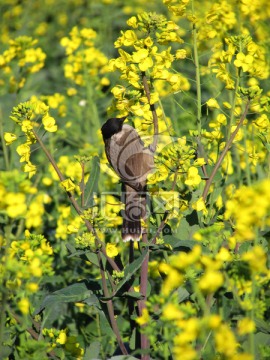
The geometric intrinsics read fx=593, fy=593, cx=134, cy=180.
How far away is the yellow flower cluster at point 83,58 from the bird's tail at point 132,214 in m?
1.74

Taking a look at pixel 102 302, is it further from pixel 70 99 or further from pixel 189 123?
pixel 70 99

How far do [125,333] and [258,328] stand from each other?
966 millimetres

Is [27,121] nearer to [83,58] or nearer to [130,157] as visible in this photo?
[130,157]

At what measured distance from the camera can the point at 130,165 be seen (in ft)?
9.94

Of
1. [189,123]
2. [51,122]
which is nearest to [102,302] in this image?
[51,122]

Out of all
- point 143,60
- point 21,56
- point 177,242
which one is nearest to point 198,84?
point 143,60

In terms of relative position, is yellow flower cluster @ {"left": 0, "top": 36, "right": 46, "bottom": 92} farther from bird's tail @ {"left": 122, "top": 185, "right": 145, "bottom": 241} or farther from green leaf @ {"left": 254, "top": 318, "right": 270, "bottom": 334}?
green leaf @ {"left": 254, "top": 318, "right": 270, "bottom": 334}

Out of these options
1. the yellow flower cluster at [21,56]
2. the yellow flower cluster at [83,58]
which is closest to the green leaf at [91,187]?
the yellow flower cluster at [21,56]

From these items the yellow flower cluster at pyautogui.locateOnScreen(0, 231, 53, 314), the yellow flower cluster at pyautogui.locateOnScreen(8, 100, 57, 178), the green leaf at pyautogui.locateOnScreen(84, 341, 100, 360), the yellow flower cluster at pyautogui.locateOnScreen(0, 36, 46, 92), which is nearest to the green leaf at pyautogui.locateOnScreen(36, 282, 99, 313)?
the yellow flower cluster at pyautogui.locateOnScreen(0, 231, 53, 314)

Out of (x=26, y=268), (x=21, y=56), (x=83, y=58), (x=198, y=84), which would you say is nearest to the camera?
(x=26, y=268)

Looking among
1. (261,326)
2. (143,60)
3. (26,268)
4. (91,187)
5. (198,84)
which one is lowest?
(261,326)

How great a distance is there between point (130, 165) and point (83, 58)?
1699 millimetres

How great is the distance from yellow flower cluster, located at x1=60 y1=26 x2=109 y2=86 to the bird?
4.43 ft

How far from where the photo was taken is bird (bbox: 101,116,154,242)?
278 cm
